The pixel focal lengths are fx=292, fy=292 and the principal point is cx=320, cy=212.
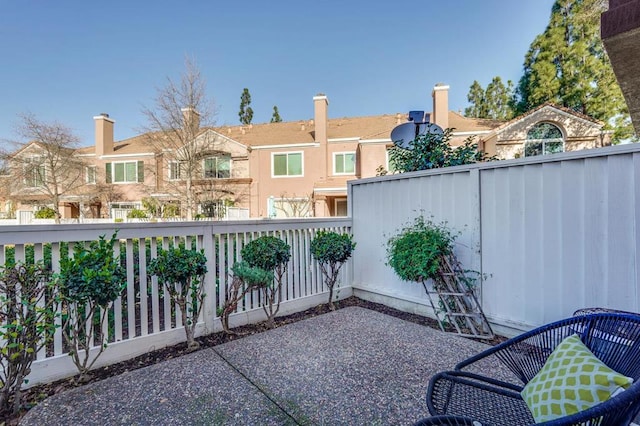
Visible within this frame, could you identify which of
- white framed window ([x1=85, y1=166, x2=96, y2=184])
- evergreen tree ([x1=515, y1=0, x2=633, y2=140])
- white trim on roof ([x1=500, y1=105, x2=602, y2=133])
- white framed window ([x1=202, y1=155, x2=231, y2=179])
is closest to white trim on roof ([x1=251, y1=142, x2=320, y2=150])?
white framed window ([x1=202, y1=155, x2=231, y2=179])

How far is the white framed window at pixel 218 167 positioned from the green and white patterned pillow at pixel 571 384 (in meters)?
18.4

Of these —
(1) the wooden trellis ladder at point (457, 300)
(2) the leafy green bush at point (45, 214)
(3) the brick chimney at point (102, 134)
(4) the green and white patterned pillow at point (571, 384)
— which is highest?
(3) the brick chimney at point (102, 134)

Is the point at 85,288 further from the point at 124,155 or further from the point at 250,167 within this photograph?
the point at 124,155

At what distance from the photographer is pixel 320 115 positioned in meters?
17.1

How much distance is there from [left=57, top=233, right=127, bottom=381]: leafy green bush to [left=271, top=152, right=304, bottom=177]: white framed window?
49.9 ft

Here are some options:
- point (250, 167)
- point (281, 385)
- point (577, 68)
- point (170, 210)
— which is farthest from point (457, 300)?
point (577, 68)

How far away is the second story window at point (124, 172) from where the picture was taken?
19.5 meters

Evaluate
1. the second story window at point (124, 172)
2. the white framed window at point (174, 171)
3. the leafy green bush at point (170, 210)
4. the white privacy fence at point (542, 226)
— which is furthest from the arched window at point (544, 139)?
the second story window at point (124, 172)

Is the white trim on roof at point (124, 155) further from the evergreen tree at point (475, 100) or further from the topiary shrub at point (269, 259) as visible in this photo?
the evergreen tree at point (475, 100)

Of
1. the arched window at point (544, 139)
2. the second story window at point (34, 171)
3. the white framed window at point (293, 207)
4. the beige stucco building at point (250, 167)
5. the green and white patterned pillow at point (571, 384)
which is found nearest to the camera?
the green and white patterned pillow at point (571, 384)

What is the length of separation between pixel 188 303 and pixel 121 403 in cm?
110

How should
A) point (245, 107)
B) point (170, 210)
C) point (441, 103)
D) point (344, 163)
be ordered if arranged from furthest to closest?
point (245, 107) → point (170, 210) → point (344, 163) → point (441, 103)

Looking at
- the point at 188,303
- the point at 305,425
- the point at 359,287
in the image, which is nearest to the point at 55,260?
the point at 188,303

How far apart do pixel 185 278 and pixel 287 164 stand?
49.9 ft
